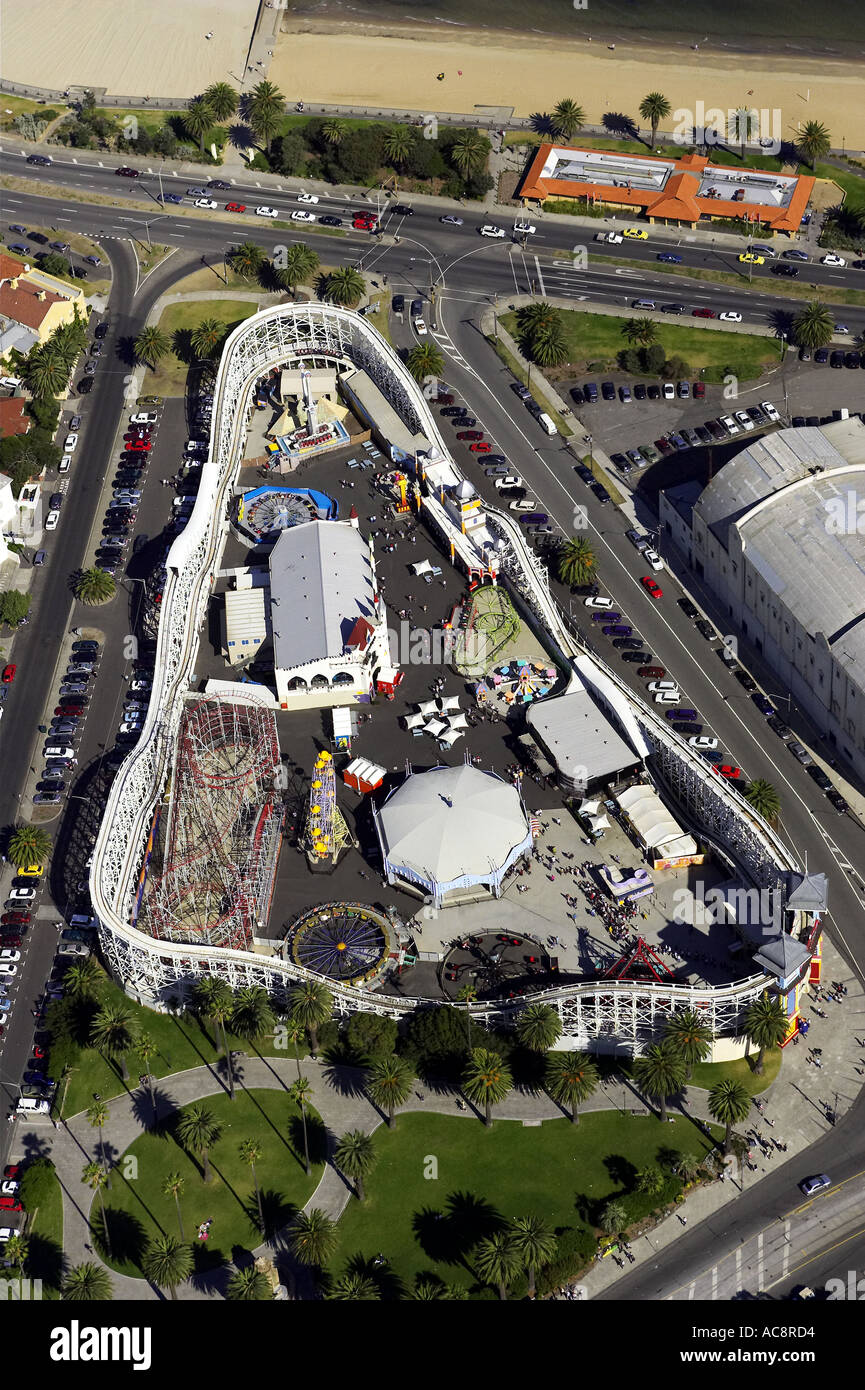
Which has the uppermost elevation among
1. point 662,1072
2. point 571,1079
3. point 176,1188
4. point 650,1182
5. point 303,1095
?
point 303,1095

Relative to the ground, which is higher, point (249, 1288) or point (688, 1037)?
point (688, 1037)

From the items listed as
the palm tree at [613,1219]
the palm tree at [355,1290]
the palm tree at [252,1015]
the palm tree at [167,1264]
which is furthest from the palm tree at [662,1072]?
the palm tree at [167,1264]

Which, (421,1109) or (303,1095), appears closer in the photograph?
(421,1109)

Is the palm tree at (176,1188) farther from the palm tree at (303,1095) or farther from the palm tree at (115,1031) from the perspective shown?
the palm tree at (115,1031)

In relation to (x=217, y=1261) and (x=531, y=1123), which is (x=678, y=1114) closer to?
(x=531, y=1123)

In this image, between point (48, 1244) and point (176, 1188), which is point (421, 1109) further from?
point (48, 1244)

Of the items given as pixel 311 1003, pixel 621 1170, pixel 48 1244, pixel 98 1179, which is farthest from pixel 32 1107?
pixel 621 1170
